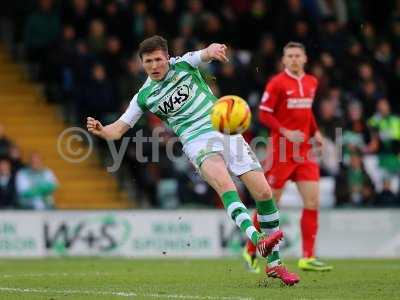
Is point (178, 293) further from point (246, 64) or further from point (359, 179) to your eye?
point (246, 64)

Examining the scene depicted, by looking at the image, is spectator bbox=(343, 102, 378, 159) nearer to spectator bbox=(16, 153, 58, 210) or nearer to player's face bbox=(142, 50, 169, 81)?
spectator bbox=(16, 153, 58, 210)

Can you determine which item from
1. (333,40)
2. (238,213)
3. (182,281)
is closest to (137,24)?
(333,40)

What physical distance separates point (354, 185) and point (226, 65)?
3.35m

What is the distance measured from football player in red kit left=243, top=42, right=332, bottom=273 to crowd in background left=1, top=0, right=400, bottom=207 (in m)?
4.78

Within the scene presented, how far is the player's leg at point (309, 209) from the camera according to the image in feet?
46.1

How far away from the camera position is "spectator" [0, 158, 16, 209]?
18.9m

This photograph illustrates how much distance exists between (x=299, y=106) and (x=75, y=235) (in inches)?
224

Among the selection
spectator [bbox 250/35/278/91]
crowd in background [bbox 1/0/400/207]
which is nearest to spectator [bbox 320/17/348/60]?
crowd in background [bbox 1/0/400/207]

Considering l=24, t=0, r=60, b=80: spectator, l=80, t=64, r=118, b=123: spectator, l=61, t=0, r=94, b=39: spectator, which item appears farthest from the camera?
l=61, t=0, r=94, b=39: spectator

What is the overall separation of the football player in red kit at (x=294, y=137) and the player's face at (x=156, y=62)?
2.81 metres

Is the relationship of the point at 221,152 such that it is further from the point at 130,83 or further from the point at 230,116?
the point at 130,83

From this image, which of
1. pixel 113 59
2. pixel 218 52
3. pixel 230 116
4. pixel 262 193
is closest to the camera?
pixel 230 116

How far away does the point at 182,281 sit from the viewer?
12.2m

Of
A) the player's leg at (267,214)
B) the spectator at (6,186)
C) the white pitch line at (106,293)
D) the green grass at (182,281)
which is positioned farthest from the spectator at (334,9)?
the white pitch line at (106,293)
